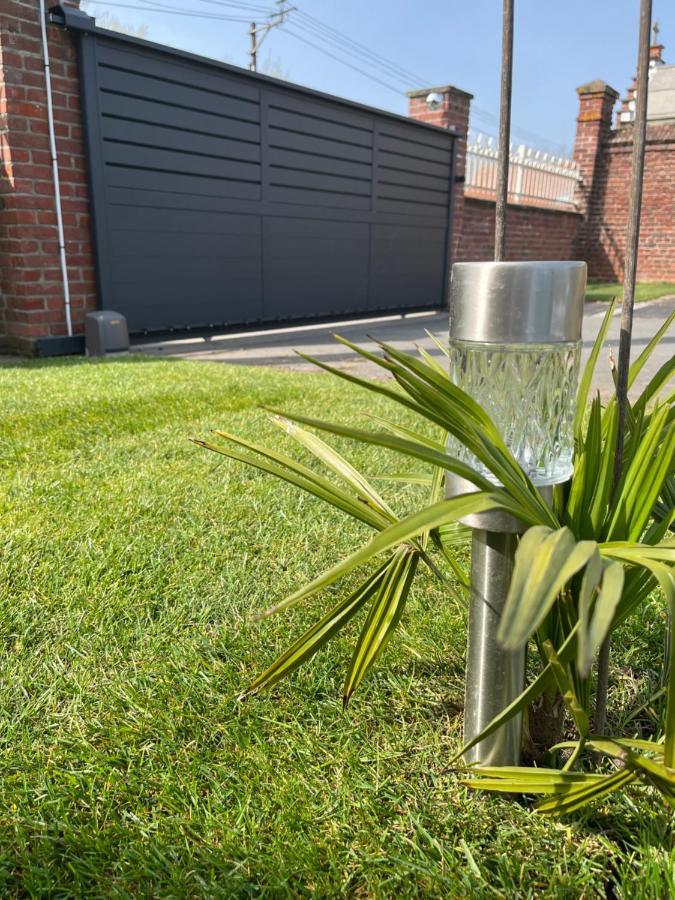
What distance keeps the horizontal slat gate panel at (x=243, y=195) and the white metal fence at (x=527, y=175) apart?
7.45 ft

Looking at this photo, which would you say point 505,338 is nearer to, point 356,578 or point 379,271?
point 356,578

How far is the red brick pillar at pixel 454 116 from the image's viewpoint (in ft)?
32.3

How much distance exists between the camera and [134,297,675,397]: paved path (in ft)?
18.0

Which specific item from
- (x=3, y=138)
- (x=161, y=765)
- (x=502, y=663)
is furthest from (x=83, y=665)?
(x=3, y=138)

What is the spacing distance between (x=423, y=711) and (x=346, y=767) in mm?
211

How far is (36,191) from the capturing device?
5.21m

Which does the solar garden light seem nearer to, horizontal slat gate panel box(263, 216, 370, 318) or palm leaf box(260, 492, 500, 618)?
palm leaf box(260, 492, 500, 618)

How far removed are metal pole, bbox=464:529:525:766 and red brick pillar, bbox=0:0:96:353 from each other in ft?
16.8

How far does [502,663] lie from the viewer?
41.0 inches

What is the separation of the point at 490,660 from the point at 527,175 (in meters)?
13.7

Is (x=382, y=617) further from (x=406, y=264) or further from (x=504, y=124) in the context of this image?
(x=406, y=264)

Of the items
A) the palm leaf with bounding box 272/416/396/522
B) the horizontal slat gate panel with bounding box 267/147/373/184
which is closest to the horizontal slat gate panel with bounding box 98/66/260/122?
the horizontal slat gate panel with bounding box 267/147/373/184

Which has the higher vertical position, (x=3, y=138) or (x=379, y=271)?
(x=3, y=138)

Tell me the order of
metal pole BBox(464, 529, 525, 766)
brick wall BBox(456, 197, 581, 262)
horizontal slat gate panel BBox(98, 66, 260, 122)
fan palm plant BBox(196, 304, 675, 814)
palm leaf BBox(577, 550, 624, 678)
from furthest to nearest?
brick wall BBox(456, 197, 581, 262), horizontal slat gate panel BBox(98, 66, 260, 122), metal pole BBox(464, 529, 525, 766), fan palm plant BBox(196, 304, 675, 814), palm leaf BBox(577, 550, 624, 678)
